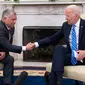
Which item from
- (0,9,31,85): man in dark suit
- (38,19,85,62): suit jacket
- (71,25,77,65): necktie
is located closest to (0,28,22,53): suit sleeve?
(0,9,31,85): man in dark suit

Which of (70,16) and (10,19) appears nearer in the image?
(70,16)

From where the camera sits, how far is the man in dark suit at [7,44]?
2.41 metres

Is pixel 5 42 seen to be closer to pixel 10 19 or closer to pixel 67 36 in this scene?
pixel 10 19

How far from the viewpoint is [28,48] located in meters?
2.52

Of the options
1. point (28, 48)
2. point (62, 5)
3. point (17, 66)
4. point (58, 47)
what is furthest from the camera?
point (62, 5)

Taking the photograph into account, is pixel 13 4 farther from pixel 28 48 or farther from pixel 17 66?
pixel 28 48

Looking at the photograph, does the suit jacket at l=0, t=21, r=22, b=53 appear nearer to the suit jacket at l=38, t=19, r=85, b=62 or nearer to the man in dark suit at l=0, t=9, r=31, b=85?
the man in dark suit at l=0, t=9, r=31, b=85

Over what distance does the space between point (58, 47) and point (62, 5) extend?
7.61ft

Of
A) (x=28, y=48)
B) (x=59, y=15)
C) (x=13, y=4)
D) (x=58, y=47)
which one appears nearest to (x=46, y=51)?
(x=59, y=15)

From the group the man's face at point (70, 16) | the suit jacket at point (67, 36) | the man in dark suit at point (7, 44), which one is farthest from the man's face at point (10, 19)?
the man's face at point (70, 16)

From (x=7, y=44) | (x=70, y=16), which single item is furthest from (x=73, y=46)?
(x=7, y=44)

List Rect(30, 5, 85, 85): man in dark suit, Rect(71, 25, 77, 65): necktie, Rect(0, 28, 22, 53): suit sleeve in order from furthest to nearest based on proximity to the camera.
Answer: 1. Rect(0, 28, 22, 53): suit sleeve
2. Rect(71, 25, 77, 65): necktie
3. Rect(30, 5, 85, 85): man in dark suit

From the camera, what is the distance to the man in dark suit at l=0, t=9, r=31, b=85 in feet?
7.91

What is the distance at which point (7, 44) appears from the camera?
2398mm
